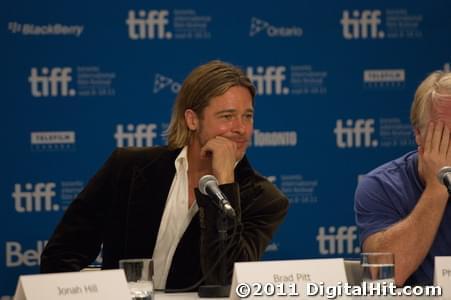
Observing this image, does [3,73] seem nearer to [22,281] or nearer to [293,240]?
[293,240]

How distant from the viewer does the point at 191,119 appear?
3637 millimetres

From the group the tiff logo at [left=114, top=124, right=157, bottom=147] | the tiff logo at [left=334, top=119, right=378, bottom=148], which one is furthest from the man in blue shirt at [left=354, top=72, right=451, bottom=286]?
the tiff logo at [left=114, top=124, right=157, bottom=147]

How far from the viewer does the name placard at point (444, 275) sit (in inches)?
95.8

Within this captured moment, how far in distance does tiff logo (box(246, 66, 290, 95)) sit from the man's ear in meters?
1.80

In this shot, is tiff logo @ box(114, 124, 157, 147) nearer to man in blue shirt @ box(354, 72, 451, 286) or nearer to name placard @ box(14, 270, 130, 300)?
man in blue shirt @ box(354, 72, 451, 286)

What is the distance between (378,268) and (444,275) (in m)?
0.23

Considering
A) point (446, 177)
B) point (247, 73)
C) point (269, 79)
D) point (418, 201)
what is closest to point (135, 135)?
point (247, 73)

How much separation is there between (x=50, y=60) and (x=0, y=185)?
2.58ft

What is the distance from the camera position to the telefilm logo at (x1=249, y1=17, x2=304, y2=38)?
5.41 meters

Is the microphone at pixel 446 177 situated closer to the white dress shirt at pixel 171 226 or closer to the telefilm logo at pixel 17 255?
the white dress shirt at pixel 171 226

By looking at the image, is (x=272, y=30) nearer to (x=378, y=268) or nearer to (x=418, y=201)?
(x=418, y=201)

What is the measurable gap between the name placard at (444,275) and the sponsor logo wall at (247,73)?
116 inches

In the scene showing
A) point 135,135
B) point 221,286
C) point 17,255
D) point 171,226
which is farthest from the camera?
point 135,135

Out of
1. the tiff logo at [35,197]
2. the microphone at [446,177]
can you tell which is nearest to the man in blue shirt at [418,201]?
the microphone at [446,177]
